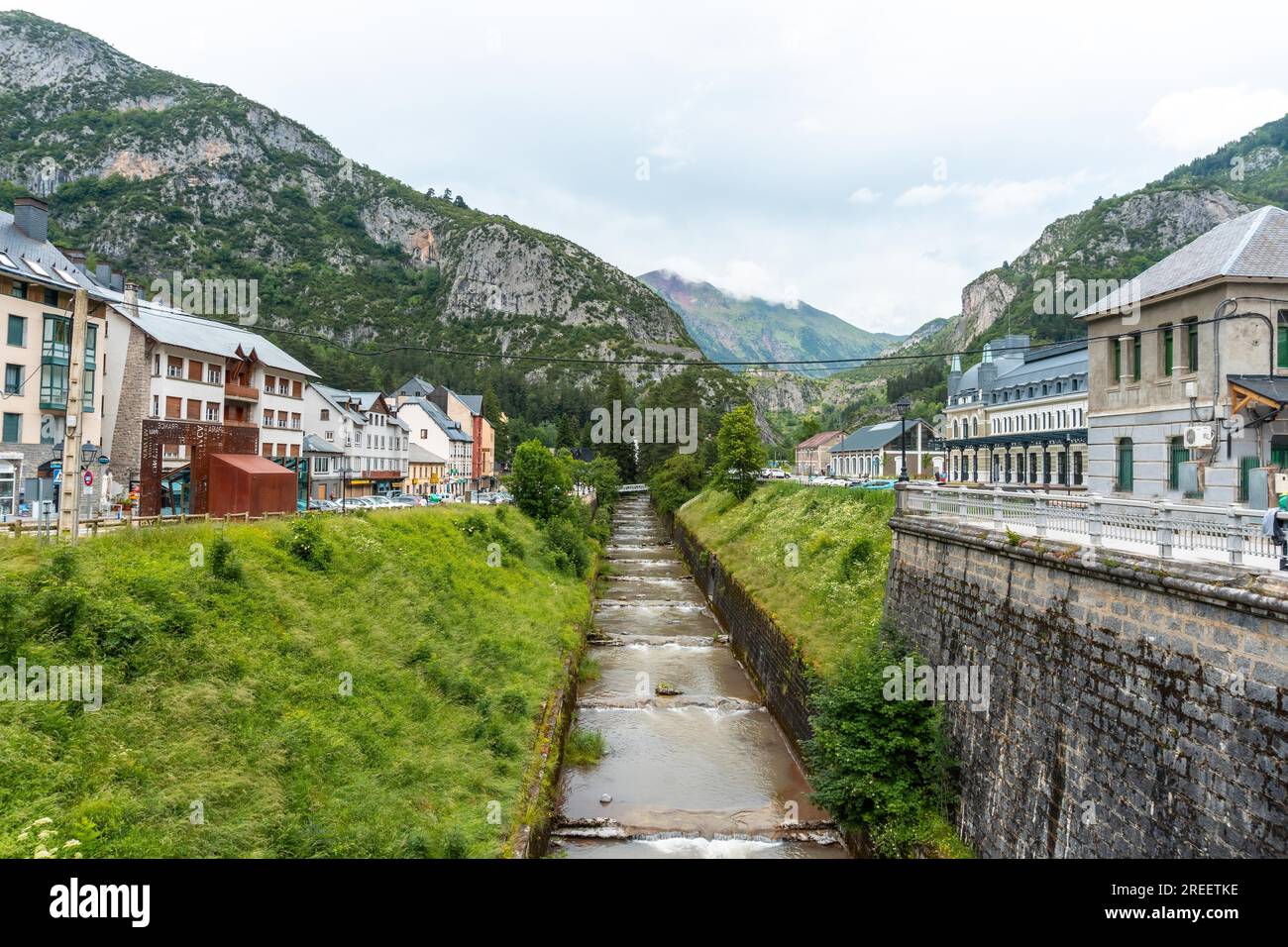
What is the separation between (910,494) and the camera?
21328mm

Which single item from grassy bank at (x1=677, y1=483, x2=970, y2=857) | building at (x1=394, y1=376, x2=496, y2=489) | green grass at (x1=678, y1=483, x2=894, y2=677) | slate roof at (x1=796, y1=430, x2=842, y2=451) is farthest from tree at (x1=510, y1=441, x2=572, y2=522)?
slate roof at (x1=796, y1=430, x2=842, y2=451)

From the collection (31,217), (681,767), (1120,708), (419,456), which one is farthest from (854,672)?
(419,456)

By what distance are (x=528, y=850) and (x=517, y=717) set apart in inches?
228

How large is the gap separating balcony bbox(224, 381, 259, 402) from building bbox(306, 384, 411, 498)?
455 inches

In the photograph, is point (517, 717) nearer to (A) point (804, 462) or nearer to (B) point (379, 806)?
(B) point (379, 806)

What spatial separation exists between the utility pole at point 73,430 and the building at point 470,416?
74324 mm

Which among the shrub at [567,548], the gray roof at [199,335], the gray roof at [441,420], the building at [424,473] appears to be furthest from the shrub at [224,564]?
the gray roof at [441,420]

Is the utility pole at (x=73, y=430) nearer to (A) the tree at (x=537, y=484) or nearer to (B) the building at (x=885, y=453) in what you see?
(A) the tree at (x=537, y=484)

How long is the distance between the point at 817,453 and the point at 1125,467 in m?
111

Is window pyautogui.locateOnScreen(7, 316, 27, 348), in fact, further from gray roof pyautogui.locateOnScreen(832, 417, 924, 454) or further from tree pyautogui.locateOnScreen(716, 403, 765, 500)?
gray roof pyautogui.locateOnScreen(832, 417, 924, 454)

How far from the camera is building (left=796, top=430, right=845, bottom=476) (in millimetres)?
123312

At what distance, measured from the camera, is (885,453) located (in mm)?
85250

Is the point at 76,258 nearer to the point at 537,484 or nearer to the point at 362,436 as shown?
the point at 362,436

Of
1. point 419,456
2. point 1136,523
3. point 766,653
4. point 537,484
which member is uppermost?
point 419,456
